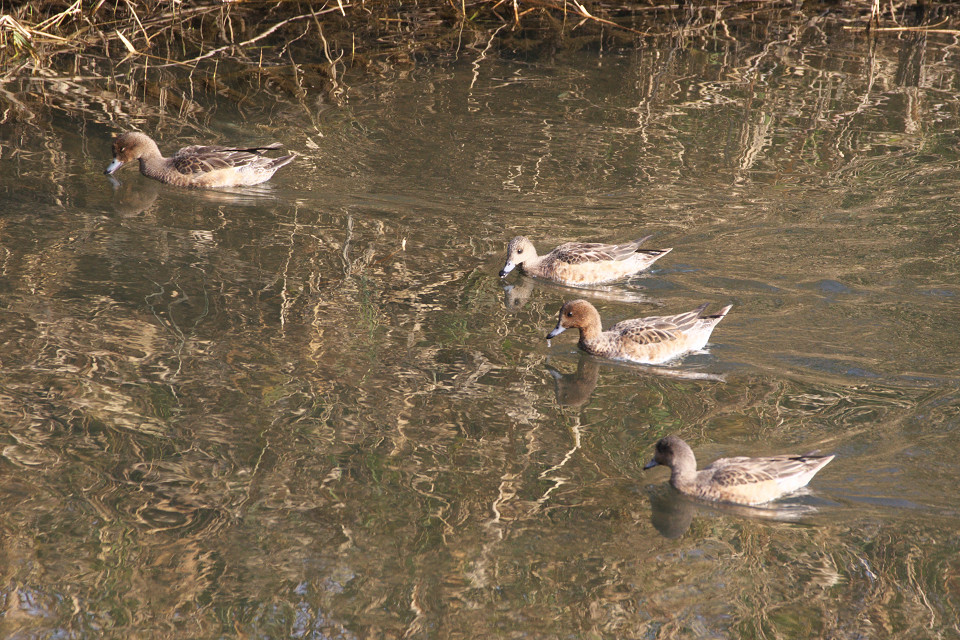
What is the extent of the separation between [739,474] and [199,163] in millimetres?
6857

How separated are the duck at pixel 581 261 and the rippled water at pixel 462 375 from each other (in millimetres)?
173

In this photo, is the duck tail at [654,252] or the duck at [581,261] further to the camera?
the duck tail at [654,252]

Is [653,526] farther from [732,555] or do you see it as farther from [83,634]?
[83,634]

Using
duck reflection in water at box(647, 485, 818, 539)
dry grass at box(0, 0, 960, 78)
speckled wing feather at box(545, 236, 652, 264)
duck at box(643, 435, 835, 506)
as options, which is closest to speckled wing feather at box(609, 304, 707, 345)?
speckled wing feather at box(545, 236, 652, 264)

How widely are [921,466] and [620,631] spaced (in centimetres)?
226

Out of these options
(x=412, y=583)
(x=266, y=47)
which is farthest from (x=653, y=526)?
(x=266, y=47)

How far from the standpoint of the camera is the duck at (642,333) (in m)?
7.53

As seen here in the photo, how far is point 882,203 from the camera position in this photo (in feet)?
32.7

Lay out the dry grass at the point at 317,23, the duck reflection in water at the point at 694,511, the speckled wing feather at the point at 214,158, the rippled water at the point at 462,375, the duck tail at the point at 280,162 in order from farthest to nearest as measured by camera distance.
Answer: the dry grass at the point at 317,23, the duck tail at the point at 280,162, the speckled wing feather at the point at 214,158, the duck reflection in water at the point at 694,511, the rippled water at the point at 462,375

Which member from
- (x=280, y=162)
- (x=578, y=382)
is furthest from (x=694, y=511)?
(x=280, y=162)

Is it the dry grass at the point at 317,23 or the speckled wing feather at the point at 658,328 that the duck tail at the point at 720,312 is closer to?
the speckled wing feather at the point at 658,328

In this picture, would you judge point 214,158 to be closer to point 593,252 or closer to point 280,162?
point 280,162

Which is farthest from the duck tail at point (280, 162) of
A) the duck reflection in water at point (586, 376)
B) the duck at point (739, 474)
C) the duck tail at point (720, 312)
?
the duck at point (739, 474)

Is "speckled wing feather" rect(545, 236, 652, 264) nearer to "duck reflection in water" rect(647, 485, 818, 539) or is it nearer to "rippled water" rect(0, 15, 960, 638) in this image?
"rippled water" rect(0, 15, 960, 638)
